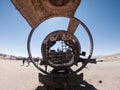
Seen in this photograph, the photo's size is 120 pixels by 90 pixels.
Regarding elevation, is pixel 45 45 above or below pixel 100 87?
above

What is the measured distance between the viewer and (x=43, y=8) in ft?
13.7

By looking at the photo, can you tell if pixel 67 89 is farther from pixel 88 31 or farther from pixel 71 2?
pixel 71 2

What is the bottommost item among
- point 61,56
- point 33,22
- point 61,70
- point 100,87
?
point 100,87

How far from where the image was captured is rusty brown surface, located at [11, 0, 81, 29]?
385 centimetres

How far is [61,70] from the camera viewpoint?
281 inches

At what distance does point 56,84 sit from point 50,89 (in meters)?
0.57

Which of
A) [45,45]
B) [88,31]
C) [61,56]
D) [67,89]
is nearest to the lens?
[88,31]

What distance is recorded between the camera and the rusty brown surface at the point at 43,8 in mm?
3852

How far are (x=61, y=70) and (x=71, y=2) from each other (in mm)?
3699

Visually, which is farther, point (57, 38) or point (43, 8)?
point (57, 38)

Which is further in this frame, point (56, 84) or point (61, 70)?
point (61, 70)

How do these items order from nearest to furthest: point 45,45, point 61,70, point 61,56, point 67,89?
point 67,89, point 61,70, point 45,45, point 61,56

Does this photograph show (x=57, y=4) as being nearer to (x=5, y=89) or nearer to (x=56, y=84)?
(x=56, y=84)

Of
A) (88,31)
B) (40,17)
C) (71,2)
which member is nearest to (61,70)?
(88,31)
